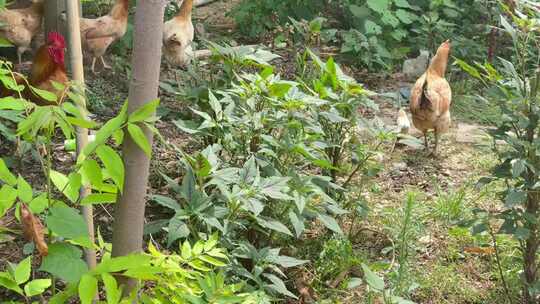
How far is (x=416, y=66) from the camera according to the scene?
23.5 feet

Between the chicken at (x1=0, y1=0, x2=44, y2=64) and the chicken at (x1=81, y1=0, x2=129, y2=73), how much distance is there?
352 mm

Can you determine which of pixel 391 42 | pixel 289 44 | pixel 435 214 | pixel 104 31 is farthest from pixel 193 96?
pixel 391 42

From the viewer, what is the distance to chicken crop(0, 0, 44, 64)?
213 inches

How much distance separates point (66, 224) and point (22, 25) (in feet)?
12.8

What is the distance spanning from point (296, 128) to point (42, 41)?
3030 millimetres

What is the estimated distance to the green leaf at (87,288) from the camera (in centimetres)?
198

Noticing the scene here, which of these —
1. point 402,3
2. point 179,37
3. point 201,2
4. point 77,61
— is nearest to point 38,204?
point 77,61

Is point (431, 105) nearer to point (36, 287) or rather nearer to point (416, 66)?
point (416, 66)

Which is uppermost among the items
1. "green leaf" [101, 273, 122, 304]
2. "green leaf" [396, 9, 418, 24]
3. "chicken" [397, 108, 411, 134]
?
"green leaf" [101, 273, 122, 304]

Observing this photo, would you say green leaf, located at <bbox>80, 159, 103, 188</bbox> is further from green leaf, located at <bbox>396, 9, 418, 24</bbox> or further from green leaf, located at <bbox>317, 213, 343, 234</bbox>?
green leaf, located at <bbox>396, 9, 418, 24</bbox>

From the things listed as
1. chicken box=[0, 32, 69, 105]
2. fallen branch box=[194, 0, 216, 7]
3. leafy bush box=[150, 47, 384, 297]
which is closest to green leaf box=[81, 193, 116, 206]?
leafy bush box=[150, 47, 384, 297]

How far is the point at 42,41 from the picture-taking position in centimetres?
588

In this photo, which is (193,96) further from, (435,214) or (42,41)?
(42,41)

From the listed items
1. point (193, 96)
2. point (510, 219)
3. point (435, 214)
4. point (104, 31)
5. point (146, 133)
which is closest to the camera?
point (146, 133)
